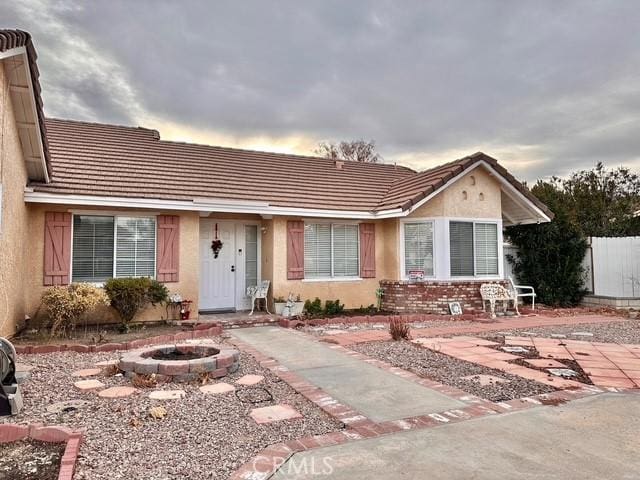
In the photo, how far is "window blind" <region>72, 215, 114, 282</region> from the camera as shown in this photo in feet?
31.5

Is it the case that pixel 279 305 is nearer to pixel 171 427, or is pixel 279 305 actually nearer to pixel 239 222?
pixel 239 222

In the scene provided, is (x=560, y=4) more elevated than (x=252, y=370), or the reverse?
(x=560, y=4)

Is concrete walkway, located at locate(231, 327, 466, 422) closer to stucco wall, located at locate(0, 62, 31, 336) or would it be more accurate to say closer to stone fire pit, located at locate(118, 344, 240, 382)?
stone fire pit, located at locate(118, 344, 240, 382)

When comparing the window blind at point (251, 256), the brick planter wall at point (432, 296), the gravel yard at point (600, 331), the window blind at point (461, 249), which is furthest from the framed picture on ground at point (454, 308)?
the window blind at point (251, 256)

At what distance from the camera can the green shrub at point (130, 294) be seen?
892 cm

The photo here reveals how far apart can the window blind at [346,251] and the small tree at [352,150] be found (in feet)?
63.9

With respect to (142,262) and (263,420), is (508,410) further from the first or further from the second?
(142,262)

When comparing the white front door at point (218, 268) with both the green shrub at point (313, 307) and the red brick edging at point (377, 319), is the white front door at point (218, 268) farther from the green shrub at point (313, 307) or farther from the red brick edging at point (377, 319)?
the red brick edging at point (377, 319)

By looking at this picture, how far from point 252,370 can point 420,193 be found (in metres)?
7.16

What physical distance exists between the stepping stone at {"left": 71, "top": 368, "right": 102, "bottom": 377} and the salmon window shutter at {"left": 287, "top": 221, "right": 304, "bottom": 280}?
5.98m

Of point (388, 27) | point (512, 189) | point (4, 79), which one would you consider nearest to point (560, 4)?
point (388, 27)

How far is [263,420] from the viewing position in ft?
13.7

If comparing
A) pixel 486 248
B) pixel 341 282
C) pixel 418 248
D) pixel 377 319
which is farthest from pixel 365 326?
pixel 486 248

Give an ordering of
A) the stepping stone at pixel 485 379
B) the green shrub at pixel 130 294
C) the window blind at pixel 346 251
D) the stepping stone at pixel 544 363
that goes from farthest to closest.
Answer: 1. the window blind at pixel 346 251
2. the green shrub at pixel 130 294
3. the stepping stone at pixel 544 363
4. the stepping stone at pixel 485 379
